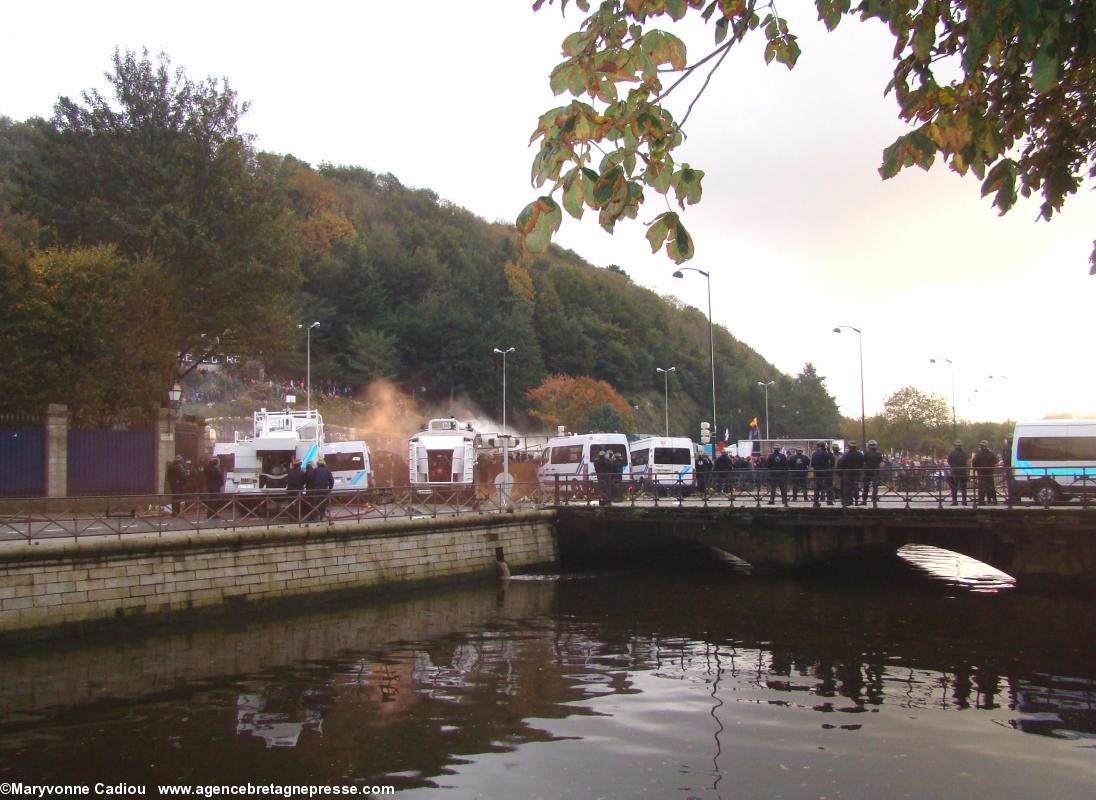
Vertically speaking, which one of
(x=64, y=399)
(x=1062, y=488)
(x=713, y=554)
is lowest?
(x=713, y=554)

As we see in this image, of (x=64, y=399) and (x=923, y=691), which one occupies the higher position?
(x=64, y=399)

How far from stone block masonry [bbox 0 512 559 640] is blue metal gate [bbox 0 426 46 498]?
30.6 feet

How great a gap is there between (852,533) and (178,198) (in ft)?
90.9

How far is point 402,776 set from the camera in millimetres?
9664

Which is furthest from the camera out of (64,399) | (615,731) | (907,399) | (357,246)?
(357,246)

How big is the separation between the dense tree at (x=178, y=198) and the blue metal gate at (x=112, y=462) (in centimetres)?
686

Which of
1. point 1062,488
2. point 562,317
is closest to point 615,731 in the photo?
point 1062,488

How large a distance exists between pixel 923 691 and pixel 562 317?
9312cm

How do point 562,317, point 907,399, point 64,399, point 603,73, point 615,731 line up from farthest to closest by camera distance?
point 562,317 < point 907,399 < point 64,399 < point 615,731 < point 603,73

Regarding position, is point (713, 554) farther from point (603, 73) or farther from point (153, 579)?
point (603, 73)

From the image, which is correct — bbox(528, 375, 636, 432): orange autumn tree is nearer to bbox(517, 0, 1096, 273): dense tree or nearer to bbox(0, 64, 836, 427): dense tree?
bbox(0, 64, 836, 427): dense tree

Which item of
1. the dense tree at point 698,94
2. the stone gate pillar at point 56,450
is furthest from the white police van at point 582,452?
the dense tree at point 698,94

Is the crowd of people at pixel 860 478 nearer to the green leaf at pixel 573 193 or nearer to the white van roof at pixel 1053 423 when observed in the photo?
the white van roof at pixel 1053 423

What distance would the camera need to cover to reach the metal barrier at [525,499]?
18500 mm
